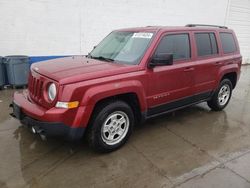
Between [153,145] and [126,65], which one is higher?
[126,65]

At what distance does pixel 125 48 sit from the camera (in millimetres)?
4309

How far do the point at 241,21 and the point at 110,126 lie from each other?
40.4ft

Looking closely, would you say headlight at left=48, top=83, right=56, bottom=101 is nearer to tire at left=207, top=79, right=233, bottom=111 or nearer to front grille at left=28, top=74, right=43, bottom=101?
front grille at left=28, top=74, right=43, bottom=101

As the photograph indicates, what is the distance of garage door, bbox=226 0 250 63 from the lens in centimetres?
1286

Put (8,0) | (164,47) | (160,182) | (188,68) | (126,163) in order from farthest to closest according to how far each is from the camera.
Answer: (8,0) → (188,68) → (164,47) → (126,163) → (160,182)

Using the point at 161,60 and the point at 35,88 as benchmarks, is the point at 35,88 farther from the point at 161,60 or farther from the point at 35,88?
the point at 161,60

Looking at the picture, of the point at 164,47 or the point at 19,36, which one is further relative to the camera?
the point at 19,36

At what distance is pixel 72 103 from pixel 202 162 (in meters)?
2.03

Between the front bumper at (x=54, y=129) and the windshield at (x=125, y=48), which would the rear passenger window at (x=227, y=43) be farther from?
the front bumper at (x=54, y=129)

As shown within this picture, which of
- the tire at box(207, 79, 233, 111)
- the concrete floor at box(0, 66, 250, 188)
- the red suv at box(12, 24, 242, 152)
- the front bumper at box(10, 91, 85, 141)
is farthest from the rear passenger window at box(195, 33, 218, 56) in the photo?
the front bumper at box(10, 91, 85, 141)

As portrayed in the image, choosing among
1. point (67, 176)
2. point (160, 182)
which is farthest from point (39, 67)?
point (160, 182)

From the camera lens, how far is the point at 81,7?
27.0 ft

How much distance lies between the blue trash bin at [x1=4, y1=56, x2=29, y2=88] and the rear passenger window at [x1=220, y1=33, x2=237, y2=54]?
5119 millimetres

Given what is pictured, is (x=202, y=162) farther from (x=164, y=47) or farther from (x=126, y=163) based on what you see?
(x=164, y=47)
